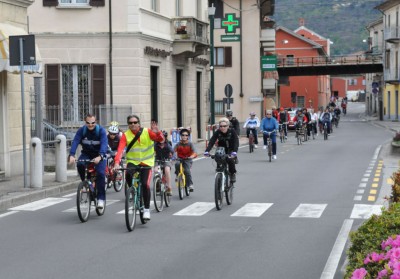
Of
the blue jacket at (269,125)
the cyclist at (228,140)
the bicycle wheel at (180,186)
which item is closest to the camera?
the cyclist at (228,140)

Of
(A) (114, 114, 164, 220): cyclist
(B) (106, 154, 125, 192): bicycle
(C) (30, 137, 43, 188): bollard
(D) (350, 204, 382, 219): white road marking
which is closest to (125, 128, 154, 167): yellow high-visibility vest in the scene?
(A) (114, 114, 164, 220): cyclist

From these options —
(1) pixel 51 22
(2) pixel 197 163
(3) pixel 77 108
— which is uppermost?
(1) pixel 51 22

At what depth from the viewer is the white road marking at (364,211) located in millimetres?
13703

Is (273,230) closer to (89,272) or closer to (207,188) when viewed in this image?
(89,272)

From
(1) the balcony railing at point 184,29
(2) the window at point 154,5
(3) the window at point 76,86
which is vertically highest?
(2) the window at point 154,5

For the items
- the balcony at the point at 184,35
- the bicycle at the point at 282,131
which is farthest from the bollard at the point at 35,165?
the bicycle at the point at 282,131

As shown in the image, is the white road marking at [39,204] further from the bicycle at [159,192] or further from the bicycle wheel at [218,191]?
the bicycle wheel at [218,191]

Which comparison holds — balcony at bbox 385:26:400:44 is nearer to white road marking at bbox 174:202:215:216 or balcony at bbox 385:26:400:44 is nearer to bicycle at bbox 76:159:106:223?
white road marking at bbox 174:202:215:216

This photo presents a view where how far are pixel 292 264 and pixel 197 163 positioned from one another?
58.3ft

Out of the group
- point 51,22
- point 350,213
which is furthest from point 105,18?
point 350,213

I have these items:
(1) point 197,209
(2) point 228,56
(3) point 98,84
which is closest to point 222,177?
(1) point 197,209

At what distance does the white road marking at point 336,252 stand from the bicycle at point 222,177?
2625mm

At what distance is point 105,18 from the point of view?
3045cm

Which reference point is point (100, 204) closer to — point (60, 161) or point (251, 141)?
point (60, 161)
